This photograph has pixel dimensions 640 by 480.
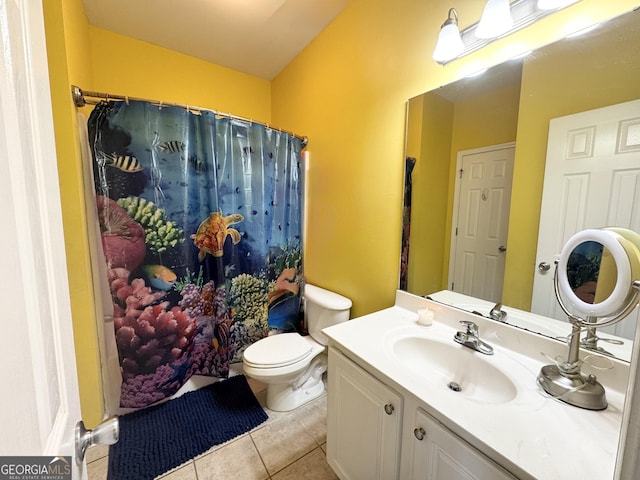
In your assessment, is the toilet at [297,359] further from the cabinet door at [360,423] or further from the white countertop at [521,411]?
the white countertop at [521,411]

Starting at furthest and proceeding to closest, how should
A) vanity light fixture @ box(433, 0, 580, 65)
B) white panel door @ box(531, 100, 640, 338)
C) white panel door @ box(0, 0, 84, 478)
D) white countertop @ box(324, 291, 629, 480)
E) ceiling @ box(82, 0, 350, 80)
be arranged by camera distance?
1. ceiling @ box(82, 0, 350, 80)
2. vanity light fixture @ box(433, 0, 580, 65)
3. white panel door @ box(531, 100, 640, 338)
4. white countertop @ box(324, 291, 629, 480)
5. white panel door @ box(0, 0, 84, 478)

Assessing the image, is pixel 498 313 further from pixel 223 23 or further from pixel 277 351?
pixel 223 23

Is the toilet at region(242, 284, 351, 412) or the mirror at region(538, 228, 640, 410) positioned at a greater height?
the mirror at region(538, 228, 640, 410)

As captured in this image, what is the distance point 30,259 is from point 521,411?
1.12 meters

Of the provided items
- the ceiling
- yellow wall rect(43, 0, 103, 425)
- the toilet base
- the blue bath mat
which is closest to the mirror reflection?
the toilet base

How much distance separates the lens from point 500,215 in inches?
43.7

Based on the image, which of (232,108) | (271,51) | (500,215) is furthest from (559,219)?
(232,108)

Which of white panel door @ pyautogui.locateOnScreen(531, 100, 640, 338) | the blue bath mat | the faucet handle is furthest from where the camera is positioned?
the blue bath mat

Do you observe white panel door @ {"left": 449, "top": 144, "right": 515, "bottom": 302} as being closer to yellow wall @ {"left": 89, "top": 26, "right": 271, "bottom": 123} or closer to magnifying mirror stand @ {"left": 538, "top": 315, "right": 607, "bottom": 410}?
magnifying mirror stand @ {"left": 538, "top": 315, "right": 607, "bottom": 410}

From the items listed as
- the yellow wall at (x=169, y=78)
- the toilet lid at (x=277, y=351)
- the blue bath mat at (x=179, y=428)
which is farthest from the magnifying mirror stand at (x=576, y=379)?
the yellow wall at (x=169, y=78)

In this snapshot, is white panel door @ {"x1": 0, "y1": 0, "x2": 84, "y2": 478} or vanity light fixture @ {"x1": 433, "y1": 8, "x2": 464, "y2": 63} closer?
white panel door @ {"x1": 0, "y1": 0, "x2": 84, "y2": 478}

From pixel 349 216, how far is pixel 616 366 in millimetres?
1313

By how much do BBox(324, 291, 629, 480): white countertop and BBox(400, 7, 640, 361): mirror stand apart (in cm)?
8

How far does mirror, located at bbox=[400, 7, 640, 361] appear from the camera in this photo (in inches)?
32.8
